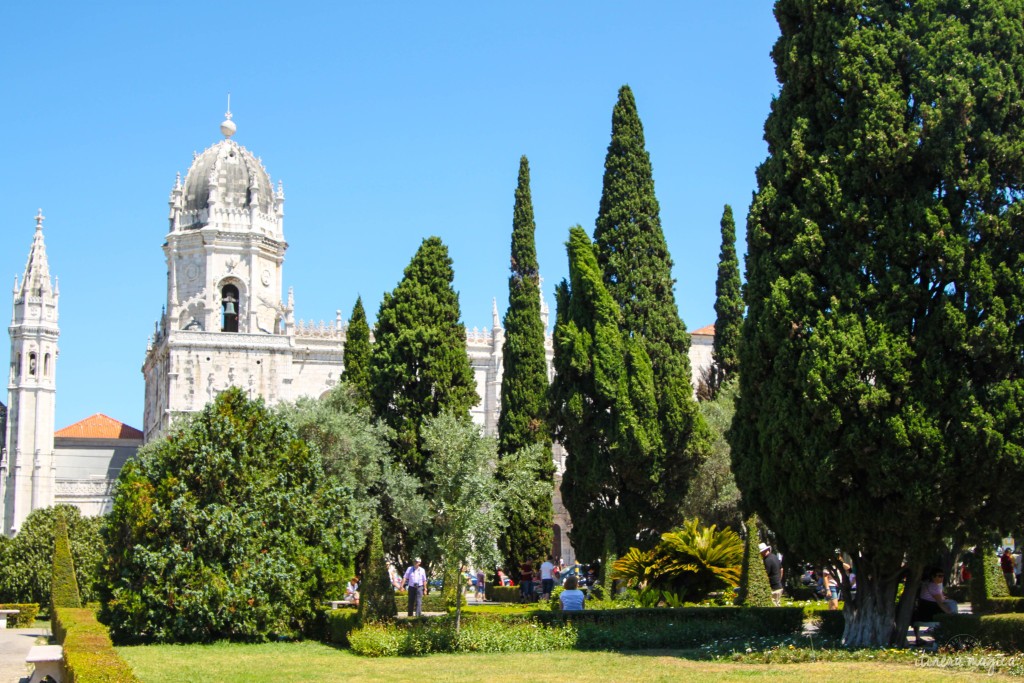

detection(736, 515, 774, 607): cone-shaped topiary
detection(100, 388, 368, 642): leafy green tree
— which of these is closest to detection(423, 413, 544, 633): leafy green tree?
detection(100, 388, 368, 642): leafy green tree

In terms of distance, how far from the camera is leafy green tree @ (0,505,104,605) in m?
29.8

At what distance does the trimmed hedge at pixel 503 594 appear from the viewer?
3271cm

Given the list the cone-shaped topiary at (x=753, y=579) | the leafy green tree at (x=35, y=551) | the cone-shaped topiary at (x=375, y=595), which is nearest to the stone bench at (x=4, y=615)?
the leafy green tree at (x=35, y=551)

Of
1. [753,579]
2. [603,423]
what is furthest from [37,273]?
[753,579]

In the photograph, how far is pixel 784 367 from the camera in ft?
55.7

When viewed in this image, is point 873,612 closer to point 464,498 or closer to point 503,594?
point 464,498

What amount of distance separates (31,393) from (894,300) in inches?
2023

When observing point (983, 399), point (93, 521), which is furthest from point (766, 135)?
point (93, 521)

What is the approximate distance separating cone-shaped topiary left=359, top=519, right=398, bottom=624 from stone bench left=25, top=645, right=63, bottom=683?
5453 millimetres

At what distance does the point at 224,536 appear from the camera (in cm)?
2016

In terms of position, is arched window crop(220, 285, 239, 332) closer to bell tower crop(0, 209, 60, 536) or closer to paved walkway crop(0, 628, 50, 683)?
bell tower crop(0, 209, 60, 536)

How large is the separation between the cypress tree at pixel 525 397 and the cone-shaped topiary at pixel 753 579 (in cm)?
1056

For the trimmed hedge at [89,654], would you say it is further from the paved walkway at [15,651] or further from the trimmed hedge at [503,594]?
the trimmed hedge at [503,594]

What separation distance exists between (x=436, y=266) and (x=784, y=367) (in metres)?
16.8
